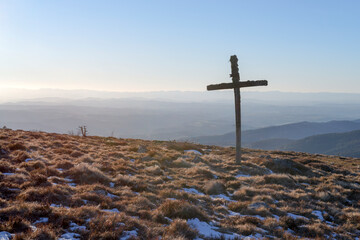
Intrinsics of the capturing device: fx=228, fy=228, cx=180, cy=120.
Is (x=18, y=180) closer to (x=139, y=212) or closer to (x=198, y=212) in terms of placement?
(x=139, y=212)

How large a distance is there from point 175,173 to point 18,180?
7594mm

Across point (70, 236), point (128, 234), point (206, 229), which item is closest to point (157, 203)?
point (206, 229)

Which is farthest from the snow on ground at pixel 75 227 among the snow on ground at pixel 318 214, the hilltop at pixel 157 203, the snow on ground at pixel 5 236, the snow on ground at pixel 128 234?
the snow on ground at pixel 318 214

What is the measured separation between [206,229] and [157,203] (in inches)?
87.2

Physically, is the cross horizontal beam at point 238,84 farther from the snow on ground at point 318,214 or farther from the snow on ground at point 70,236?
the snow on ground at point 70,236

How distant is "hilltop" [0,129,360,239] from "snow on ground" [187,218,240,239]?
0.03 m

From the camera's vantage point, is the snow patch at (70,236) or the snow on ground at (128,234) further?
the snow on ground at (128,234)

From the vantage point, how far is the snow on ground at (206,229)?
21.0 feet

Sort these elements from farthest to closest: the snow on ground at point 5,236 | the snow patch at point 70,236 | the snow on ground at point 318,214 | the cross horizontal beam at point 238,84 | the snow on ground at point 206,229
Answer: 1. the cross horizontal beam at point 238,84
2. the snow on ground at point 318,214
3. the snow on ground at point 206,229
4. the snow patch at point 70,236
5. the snow on ground at point 5,236

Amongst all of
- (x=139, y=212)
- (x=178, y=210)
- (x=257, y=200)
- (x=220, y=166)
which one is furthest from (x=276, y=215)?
(x=220, y=166)

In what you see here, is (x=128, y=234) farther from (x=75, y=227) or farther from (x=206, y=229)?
(x=206, y=229)

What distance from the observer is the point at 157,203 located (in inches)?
325

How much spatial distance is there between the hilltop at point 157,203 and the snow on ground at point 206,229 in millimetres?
28

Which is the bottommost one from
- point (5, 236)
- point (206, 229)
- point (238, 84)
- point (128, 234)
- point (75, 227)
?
point (206, 229)
